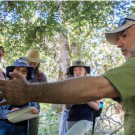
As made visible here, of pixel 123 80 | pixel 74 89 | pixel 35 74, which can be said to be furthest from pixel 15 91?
pixel 35 74

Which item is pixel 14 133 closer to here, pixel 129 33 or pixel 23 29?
pixel 129 33

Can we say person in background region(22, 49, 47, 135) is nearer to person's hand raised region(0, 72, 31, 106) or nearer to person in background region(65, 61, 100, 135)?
person in background region(65, 61, 100, 135)

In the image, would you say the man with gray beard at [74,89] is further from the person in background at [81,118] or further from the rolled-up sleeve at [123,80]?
the person in background at [81,118]

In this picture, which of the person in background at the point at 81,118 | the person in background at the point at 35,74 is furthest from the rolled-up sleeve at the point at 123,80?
the person in background at the point at 35,74

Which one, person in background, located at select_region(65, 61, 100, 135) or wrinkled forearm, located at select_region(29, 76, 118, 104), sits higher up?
wrinkled forearm, located at select_region(29, 76, 118, 104)

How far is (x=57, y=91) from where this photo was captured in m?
1.06

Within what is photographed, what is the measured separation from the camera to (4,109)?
2.53m

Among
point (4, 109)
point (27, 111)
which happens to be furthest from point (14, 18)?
point (27, 111)

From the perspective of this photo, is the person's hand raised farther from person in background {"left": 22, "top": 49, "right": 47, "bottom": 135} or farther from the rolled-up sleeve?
person in background {"left": 22, "top": 49, "right": 47, "bottom": 135}

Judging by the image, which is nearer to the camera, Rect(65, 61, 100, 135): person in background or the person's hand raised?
the person's hand raised

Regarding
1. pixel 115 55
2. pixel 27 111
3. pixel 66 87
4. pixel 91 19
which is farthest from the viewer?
pixel 115 55

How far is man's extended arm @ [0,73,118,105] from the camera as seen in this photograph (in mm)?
1062

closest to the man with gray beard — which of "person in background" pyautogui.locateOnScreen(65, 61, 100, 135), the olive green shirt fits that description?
the olive green shirt

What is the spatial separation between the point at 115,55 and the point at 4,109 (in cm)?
751
